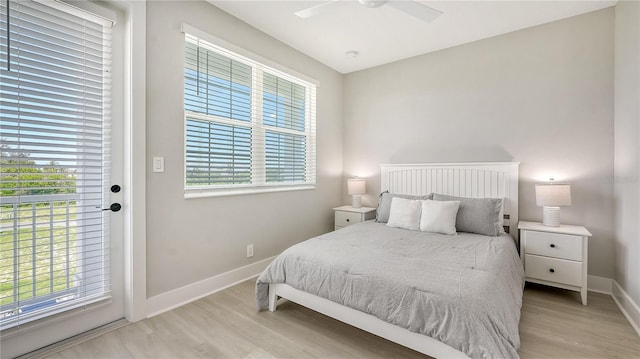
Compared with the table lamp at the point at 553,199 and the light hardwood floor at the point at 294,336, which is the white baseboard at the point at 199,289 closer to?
the light hardwood floor at the point at 294,336

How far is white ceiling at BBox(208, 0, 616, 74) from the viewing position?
8.39ft

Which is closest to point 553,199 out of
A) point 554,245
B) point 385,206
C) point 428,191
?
point 554,245

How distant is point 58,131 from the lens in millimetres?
1808

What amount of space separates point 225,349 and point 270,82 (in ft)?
8.70

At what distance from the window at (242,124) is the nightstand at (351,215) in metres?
0.58

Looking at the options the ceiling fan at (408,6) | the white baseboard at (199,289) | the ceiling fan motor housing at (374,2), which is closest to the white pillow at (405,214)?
the white baseboard at (199,289)

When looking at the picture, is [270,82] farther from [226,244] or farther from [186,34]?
[226,244]

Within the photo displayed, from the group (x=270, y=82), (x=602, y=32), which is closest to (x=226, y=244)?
(x=270, y=82)

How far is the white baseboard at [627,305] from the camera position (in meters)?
2.01

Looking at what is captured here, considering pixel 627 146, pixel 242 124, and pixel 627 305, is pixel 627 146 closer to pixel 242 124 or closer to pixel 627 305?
pixel 627 305

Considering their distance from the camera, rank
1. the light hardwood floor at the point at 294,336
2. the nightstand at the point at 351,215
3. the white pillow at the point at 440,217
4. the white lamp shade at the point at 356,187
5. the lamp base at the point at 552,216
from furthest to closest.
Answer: the white lamp shade at the point at 356,187 → the nightstand at the point at 351,215 → the white pillow at the point at 440,217 → the lamp base at the point at 552,216 → the light hardwood floor at the point at 294,336

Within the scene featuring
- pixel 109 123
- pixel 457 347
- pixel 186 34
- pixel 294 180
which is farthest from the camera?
pixel 294 180

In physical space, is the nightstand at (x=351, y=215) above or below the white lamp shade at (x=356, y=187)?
below

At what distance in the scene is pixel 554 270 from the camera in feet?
8.15
